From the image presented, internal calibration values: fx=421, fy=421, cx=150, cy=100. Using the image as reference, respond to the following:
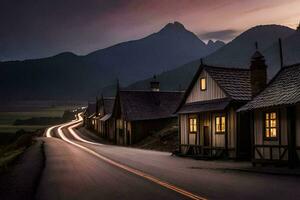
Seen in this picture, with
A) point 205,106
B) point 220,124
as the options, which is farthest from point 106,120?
point 220,124

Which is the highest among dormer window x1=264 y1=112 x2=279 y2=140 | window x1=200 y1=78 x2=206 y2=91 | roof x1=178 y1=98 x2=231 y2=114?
window x1=200 y1=78 x2=206 y2=91

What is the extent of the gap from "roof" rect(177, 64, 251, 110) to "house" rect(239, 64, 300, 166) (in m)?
5.07

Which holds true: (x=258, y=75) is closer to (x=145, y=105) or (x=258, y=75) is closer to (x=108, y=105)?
(x=145, y=105)

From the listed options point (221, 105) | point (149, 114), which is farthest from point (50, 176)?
point (149, 114)

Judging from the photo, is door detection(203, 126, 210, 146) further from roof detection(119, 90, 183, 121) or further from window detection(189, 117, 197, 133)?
roof detection(119, 90, 183, 121)

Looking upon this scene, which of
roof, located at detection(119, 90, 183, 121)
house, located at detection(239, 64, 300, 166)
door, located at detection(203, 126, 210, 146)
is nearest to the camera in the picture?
house, located at detection(239, 64, 300, 166)

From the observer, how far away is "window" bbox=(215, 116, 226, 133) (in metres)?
31.3

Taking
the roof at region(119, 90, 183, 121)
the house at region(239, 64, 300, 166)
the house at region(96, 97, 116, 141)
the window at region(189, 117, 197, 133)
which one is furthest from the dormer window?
the house at region(96, 97, 116, 141)

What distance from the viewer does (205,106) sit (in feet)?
109

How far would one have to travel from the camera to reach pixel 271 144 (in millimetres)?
23656

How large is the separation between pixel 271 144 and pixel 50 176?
12.1 metres

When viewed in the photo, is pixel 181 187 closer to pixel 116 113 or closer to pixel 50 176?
pixel 50 176

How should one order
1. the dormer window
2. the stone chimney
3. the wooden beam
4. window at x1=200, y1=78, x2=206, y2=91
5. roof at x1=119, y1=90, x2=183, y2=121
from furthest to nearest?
roof at x1=119, y1=90, x2=183, y2=121 < window at x1=200, y1=78, x2=206, y2=91 < the stone chimney < the dormer window < the wooden beam

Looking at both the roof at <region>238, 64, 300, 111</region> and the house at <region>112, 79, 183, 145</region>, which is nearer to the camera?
the roof at <region>238, 64, 300, 111</region>
